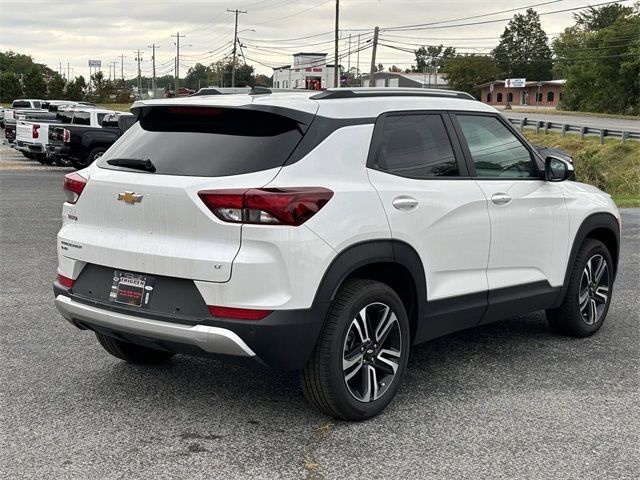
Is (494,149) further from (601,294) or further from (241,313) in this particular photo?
(241,313)

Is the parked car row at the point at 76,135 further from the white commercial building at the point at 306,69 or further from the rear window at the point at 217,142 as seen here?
the white commercial building at the point at 306,69

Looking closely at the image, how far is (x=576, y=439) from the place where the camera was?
4.35 m

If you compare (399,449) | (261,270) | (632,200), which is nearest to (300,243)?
(261,270)

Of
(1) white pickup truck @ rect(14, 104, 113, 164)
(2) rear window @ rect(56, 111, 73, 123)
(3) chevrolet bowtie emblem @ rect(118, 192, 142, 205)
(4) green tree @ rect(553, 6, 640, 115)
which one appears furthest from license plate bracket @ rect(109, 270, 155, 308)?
(4) green tree @ rect(553, 6, 640, 115)

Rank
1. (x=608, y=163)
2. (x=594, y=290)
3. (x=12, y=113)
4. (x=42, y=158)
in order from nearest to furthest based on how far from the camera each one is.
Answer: (x=594, y=290)
(x=42, y=158)
(x=608, y=163)
(x=12, y=113)

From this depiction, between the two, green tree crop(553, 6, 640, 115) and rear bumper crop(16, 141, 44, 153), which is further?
green tree crop(553, 6, 640, 115)

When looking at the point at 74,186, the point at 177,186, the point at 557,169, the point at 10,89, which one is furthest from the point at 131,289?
the point at 10,89

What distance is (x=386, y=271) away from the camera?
187 inches

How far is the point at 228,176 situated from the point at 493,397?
2.14 meters

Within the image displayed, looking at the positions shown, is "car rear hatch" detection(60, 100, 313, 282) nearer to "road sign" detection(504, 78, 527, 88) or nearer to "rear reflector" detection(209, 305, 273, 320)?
"rear reflector" detection(209, 305, 273, 320)

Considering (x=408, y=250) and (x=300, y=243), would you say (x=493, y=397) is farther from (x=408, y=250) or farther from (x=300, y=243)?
(x=300, y=243)

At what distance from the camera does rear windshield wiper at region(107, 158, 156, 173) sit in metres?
4.47

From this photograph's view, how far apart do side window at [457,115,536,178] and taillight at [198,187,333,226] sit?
170 centimetres

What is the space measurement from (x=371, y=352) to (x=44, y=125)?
2297cm
